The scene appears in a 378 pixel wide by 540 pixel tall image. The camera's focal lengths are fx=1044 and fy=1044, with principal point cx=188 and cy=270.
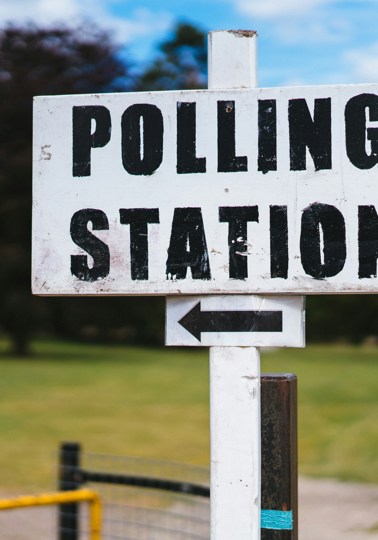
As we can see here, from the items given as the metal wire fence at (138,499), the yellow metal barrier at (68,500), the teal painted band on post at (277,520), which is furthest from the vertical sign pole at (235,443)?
the metal wire fence at (138,499)

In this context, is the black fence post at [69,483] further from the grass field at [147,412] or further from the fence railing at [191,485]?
the grass field at [147,412]

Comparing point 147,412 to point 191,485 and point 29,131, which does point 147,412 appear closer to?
point 191,485

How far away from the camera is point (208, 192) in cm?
251

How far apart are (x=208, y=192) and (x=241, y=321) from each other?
1.05 ft

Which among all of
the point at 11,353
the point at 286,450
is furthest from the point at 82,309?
the point at 286,450

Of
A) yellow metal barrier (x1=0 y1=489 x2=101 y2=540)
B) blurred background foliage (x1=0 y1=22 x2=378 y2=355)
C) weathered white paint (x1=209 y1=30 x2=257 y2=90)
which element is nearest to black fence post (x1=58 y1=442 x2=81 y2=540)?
yellow metal barrier (x1=0 y1=489 x2=101 y2=540)

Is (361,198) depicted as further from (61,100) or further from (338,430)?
(338,430)

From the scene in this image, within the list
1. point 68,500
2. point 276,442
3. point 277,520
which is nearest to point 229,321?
point 276,442

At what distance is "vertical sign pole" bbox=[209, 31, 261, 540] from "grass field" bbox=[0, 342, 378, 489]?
846 cm

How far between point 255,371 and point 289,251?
0.96ft

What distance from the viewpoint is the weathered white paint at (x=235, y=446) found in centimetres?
241

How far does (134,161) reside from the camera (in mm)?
2564

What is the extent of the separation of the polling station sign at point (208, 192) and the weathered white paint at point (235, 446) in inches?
7.7

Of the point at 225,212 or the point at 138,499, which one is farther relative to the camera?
the point at 138,499
